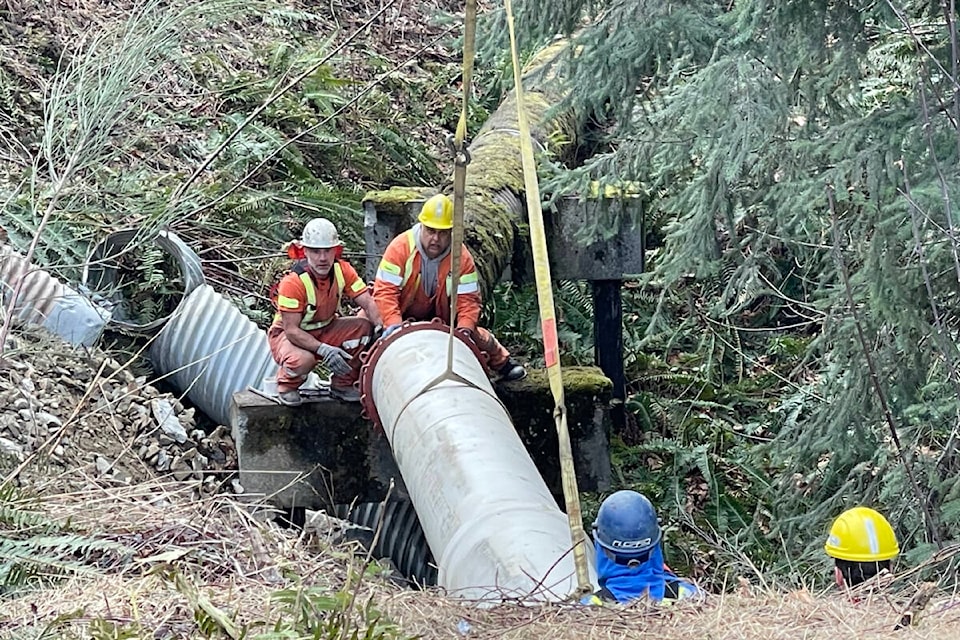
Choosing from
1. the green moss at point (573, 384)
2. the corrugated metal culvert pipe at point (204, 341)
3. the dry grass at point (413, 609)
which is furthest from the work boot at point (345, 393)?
the dry grass at point (413, 609)

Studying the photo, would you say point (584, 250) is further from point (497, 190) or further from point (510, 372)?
point (510, 372)

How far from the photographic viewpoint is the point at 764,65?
17.3 ft

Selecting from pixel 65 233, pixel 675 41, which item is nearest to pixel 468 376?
pixel 675 41

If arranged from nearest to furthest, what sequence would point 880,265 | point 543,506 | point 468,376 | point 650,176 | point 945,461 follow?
point 543,506 → point 880,265 → point 945,461 → point 468,376 → point 650,176

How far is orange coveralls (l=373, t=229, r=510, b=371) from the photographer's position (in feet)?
23.4

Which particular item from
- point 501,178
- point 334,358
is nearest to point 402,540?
point 334,358

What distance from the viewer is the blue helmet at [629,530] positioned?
3.98 metres

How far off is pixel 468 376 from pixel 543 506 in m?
1.52

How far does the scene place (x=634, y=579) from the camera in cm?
397

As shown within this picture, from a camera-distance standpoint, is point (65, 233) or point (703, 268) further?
point (65, 233)

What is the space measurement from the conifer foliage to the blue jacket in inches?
51.4

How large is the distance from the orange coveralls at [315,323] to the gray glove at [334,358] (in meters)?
0.08

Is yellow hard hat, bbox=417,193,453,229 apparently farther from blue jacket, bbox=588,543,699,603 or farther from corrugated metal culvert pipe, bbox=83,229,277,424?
blue jacket, bbox=588,543,699,603

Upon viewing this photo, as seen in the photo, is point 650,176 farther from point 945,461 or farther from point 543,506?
point 543,506
